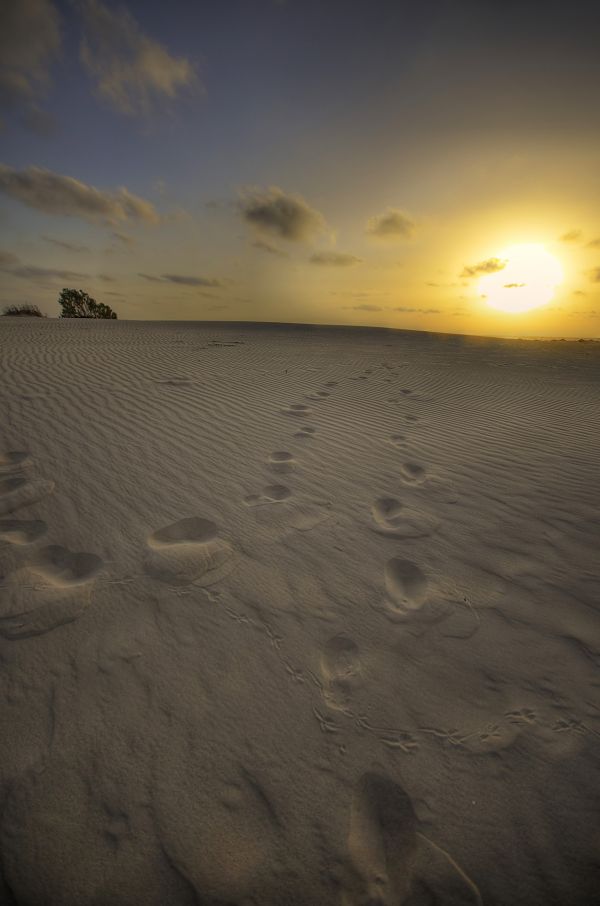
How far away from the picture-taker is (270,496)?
2.68m

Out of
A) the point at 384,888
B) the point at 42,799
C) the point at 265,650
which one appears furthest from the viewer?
the point at 265,650

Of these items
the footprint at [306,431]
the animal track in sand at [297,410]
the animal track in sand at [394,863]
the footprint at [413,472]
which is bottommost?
the animal track in sand at [394,863]

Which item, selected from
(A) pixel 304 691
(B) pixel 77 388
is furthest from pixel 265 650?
(B) pixel 77 388

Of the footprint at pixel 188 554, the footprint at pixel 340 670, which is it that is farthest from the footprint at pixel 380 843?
the footprint at pixel 188 554

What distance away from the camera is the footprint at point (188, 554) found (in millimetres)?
1854

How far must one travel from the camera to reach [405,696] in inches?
52.8

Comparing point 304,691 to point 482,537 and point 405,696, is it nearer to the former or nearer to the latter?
point 405,696

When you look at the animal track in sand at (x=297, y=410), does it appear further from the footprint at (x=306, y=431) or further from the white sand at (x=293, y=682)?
the white sand at (x=293, y=682)

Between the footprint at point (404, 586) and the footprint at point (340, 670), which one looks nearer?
the footprint at point (340, 670)

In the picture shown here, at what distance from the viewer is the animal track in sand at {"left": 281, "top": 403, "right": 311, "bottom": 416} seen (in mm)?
4864

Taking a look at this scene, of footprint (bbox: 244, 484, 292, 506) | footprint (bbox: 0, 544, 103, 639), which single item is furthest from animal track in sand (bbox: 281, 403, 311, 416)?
footprint (bbox: 0, 544, 103, 639)

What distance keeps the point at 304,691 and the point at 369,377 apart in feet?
24.9

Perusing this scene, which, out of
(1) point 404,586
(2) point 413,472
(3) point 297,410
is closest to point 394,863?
(1) point 404,586

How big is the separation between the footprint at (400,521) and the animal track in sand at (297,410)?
8.04 ft
